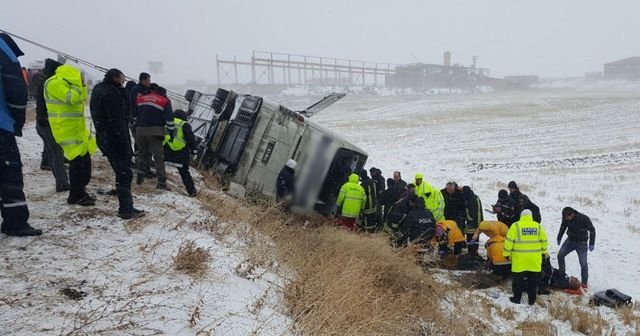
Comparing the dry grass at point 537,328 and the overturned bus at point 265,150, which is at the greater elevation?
the overturned bus at point 265,150

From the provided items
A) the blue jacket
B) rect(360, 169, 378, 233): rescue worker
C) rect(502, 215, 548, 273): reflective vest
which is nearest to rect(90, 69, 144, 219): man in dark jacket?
the blue jacket

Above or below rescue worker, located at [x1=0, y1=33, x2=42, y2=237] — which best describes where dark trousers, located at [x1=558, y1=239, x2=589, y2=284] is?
below

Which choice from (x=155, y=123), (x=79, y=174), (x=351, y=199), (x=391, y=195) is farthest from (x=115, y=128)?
(x=391, y=195)

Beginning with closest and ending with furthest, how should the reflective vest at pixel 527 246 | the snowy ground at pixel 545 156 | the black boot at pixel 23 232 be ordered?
the black boot at pixel 23 232
the reflective vest at pixel 527 246
the snowy ground at pixel 545 156

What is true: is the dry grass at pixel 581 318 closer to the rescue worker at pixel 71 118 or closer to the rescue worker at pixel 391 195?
the rescue worker at pixel 391 195

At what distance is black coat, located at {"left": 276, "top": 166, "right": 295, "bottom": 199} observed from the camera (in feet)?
25.4

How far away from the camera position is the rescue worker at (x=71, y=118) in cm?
449

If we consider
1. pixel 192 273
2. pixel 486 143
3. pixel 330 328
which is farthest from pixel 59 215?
pixel 486 143

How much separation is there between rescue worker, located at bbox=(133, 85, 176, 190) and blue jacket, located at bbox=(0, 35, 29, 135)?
2.27 metres

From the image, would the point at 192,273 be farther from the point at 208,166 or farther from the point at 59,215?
the point at 208,166

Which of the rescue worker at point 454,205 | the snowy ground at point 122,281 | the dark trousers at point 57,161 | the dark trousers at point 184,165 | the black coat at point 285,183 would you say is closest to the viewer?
the snowy ground at point 122,281

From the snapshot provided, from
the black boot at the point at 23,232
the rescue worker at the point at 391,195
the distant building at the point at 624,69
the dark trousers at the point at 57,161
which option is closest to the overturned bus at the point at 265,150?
the rescue worker at the point at 391,195

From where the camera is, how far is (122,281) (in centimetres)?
343

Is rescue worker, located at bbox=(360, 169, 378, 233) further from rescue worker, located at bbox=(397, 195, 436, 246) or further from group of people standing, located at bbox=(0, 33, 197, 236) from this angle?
group of people standing, located at bbox=(0, 33, 197, 236)
